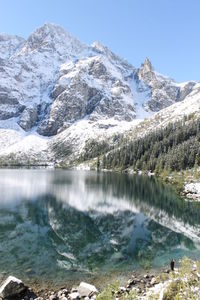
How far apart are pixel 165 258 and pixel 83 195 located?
2107 inches

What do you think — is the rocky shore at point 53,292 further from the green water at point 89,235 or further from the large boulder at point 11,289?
the green water at point 89,235

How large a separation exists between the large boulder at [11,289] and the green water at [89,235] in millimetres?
4368

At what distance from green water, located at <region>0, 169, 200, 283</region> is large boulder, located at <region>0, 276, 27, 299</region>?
437 cm

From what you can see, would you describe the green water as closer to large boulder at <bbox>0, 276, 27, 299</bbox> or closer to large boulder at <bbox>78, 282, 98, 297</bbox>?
large boulder at <bbox>78, 282, 98, 297</bbox>

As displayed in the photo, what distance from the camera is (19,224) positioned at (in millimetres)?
50625

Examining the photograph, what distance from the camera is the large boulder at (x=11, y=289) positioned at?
22.2 metres

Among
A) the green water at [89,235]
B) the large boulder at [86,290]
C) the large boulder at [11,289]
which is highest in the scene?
the large boulder at [11,289]

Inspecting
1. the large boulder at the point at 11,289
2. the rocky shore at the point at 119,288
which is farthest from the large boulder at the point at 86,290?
the large boulder at the point at 11,289

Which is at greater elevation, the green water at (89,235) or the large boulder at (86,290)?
the large boulder at (86,290)

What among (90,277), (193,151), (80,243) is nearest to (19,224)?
(80,243)

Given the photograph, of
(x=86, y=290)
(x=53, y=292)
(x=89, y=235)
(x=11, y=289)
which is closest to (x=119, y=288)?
(x=86, y=290)

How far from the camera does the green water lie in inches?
1239

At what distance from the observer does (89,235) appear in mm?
45562

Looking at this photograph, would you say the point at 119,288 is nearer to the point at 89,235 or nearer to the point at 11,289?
the point at 11,289
